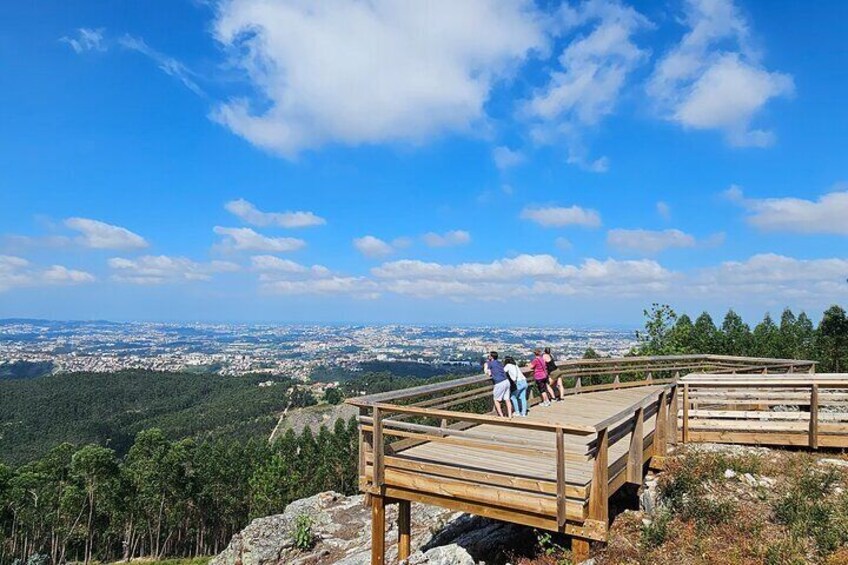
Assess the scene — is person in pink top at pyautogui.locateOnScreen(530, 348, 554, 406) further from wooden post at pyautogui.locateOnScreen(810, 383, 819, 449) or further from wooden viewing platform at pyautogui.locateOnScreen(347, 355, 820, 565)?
wooden post at pyautogui.locateOnScreen(810, 383, 819, 449)

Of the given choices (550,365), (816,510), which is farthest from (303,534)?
(816,510)

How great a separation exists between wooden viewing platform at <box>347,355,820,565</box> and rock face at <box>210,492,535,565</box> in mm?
955

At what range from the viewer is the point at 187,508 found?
56469mm

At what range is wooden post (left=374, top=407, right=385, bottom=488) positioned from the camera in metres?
7.22

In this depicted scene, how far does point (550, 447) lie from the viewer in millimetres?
5789

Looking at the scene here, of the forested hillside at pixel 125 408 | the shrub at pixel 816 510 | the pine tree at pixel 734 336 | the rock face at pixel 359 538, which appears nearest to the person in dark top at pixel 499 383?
the rock face at pixel 359 538

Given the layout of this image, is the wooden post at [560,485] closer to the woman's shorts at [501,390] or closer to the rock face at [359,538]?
the rock face at [359,538]

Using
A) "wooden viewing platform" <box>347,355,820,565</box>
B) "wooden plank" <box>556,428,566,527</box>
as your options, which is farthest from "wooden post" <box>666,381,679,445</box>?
"wooden plank" <box>556,428,566,527</box>

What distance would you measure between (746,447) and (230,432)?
4903 inches

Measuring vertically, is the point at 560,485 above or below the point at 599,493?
above

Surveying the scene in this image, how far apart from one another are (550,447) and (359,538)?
Result: 23.8 ft

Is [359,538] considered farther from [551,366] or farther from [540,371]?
[551,366]

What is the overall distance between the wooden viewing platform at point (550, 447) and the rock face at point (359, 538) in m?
0.95

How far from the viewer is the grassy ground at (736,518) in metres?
5.60
